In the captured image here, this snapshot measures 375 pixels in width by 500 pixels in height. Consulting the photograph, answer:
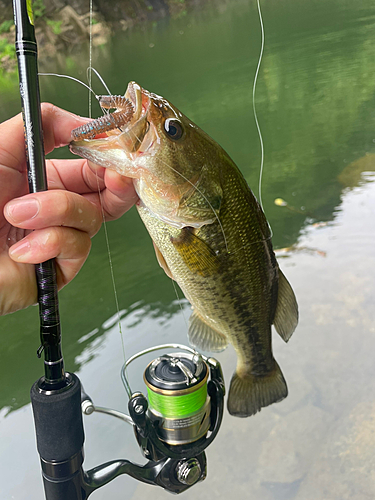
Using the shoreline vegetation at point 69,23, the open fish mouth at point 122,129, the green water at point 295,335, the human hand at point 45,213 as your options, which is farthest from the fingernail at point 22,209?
the shoreline vegetation at point 69,23

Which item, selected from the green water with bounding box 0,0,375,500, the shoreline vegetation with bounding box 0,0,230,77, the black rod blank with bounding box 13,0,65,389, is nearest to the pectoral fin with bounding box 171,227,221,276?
the black rod blank with bounding box 13,0,65,389

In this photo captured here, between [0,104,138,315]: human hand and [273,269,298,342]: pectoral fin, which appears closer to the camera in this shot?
[0,104,138,315]: human hand

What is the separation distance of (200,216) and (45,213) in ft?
1.24

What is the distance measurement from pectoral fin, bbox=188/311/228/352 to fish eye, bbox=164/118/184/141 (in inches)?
21.2

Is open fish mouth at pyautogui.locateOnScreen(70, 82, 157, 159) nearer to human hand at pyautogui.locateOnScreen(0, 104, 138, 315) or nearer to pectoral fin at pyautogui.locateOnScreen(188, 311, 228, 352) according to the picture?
human hand at pyautogui.locateOnScreen(0, 104, 138, 315)

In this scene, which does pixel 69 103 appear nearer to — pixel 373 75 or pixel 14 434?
pixel 373 75

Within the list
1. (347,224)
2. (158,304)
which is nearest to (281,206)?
(347,224)

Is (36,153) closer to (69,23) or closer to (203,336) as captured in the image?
(203,336)

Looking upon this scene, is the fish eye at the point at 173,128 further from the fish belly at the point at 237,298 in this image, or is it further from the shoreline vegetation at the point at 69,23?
the shoreline vegetation at the point at 69,23

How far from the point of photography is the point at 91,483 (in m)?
1.18

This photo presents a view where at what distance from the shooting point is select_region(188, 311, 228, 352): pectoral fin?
1372 mm

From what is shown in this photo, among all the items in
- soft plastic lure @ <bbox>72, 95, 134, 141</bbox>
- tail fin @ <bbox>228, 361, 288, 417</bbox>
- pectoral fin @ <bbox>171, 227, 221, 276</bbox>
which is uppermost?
soft plastic lure @ <bbox>72, 95, 134, 141</bbox>

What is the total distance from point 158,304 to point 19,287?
1737 mm

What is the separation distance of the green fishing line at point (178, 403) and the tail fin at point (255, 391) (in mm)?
146
